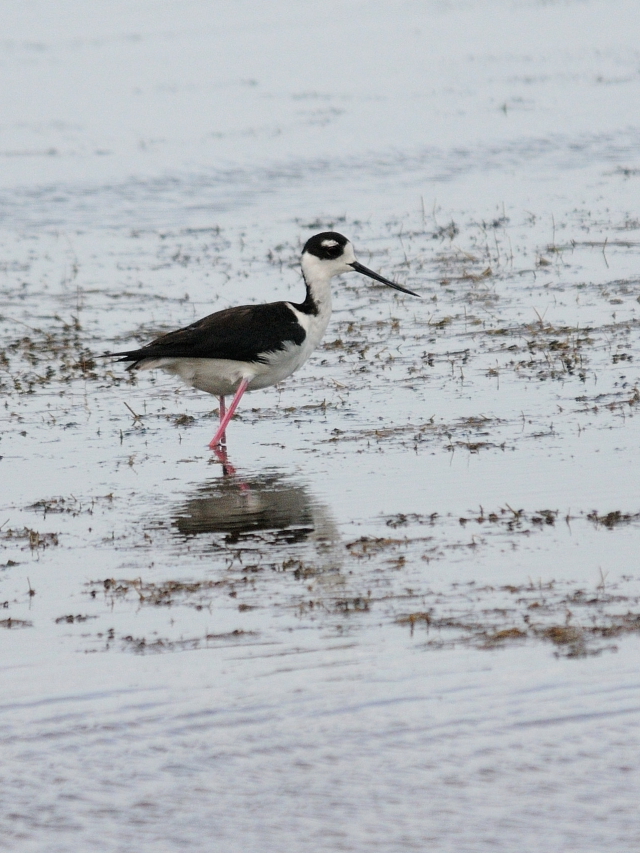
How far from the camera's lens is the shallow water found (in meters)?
4.32

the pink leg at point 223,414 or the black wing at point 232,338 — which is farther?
the black wing at point 232,338

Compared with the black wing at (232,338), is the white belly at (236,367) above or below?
below

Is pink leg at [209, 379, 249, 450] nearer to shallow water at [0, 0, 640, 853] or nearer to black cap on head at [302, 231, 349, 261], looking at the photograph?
shallow water at [0, 0, 640, 853]

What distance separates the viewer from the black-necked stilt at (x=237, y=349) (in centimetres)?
Answer: 935

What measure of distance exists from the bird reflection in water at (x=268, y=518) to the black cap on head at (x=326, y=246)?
251 cm

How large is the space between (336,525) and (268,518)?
49 centimetres

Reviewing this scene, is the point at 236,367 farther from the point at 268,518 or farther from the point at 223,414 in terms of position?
the point at 268,518

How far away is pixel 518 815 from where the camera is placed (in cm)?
407

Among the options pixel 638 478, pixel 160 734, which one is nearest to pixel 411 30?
pixel 638 478

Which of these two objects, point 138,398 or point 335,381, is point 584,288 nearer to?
point 335,381

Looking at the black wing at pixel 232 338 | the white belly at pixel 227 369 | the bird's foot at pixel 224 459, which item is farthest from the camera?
the white belly at pixel 227 369

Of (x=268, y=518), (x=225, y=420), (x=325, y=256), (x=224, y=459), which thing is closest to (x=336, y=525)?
(x=268, y=518)

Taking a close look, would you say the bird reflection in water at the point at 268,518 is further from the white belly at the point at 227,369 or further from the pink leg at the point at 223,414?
the white belly at the point at 227,369

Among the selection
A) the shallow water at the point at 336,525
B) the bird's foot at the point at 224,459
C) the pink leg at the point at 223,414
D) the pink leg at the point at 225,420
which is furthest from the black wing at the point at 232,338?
the bird's foot at the point at 224,459
